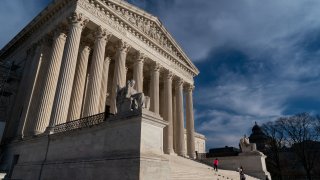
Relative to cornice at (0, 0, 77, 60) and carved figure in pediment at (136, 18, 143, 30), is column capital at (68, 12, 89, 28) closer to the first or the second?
cornice at (0, 0, 77, 60)

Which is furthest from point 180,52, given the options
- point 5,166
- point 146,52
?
point 5,166

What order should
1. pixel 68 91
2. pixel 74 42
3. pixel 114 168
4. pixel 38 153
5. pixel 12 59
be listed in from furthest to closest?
pixel 12 59 → pixel 74 42 → pixel 68 91 → pixel 38 153 → pixel 114 168

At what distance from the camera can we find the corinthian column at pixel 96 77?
18.6 m

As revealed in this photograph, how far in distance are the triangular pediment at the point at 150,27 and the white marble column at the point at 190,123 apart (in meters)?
4.11

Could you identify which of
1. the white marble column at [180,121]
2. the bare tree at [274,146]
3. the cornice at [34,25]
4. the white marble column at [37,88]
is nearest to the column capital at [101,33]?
the cornice at [34,25]

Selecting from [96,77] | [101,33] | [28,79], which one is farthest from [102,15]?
[28,79]

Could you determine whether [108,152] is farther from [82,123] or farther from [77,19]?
[77,19]

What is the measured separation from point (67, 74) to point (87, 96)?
2.58 metres

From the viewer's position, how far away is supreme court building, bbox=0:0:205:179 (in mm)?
10820

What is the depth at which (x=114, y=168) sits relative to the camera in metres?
10.3

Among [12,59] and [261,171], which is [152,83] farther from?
[12,59]

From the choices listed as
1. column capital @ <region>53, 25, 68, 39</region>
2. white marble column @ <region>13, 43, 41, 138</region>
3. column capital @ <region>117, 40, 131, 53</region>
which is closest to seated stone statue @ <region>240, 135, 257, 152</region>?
column capital @ <region>117, 40, 131, 53</region>

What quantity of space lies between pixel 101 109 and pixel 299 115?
35.3 m

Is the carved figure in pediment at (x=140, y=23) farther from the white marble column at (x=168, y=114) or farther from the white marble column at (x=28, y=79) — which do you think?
the white marble column at (x=28, y=79)
